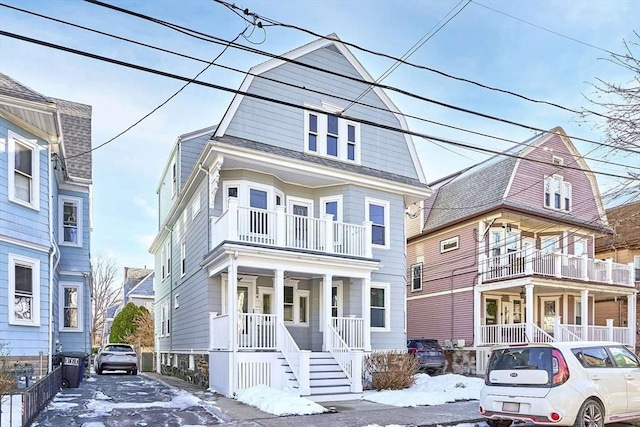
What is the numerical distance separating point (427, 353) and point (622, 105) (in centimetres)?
1260

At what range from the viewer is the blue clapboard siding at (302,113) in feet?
52.0

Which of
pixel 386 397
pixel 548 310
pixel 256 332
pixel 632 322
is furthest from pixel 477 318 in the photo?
pixel 256 332

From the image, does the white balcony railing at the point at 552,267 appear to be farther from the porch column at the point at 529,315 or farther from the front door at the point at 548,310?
the front door at the point at 548,310

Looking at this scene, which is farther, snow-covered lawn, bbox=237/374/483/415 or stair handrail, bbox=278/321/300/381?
stair handrail, bbox=278/321/300/381

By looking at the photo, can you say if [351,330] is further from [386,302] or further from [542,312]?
[542,312]

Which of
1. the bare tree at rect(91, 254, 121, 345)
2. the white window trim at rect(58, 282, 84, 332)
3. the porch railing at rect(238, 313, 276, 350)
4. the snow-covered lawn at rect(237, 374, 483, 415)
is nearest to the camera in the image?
the snow-covered lawn at rect(237, 374, 483, 415)

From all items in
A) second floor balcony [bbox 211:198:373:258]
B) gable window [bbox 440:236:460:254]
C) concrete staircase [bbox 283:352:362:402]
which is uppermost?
second floor balcony [bbox 211:198:373:258]

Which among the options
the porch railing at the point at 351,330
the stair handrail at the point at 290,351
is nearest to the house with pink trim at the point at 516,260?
the porch railing at the point at 351,330

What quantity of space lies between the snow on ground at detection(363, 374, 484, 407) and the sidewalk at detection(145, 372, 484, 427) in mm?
433

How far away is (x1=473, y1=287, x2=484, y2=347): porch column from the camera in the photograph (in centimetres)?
2127

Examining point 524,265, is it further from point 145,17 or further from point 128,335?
point 128,335

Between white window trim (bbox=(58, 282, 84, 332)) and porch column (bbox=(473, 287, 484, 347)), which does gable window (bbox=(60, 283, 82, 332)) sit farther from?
porch column (bbox=(473, 287, 484, 347))

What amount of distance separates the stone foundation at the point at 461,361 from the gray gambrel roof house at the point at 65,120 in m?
15.9

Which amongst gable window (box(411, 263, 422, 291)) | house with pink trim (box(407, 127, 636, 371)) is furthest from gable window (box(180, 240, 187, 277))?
gable window (box(411, 263, 422, 291))
